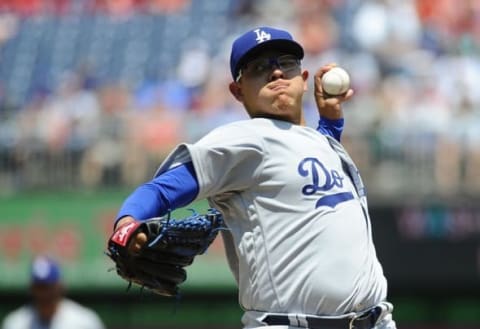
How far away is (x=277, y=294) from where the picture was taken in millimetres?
4121

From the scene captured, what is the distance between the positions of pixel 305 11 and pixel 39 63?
3107 millimetres

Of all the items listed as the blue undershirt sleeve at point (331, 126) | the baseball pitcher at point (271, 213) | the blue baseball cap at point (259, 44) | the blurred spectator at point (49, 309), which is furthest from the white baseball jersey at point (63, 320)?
the blue baseball cap at point (259, 44)

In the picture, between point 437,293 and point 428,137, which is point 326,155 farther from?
point 437,293

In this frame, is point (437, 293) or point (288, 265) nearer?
point (288, 265)

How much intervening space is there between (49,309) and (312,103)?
13.7ft

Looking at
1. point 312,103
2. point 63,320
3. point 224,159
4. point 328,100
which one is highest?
point 328,100

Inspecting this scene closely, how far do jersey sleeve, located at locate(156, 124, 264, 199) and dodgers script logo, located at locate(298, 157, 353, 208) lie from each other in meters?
0.16

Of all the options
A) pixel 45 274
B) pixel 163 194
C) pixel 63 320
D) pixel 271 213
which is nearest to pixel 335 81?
pixel 271 213

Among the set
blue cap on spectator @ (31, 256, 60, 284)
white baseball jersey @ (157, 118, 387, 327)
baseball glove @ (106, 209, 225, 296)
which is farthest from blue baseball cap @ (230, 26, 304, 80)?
blue cap on spectator @ (31, 256, 60, 284)

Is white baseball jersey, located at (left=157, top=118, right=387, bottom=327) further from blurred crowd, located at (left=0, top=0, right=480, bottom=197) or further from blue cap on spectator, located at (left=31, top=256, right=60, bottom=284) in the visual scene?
blurred crowd, located at (left=0, top=0, right=480, bottom=197)

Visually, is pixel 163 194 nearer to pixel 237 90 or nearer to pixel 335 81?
pixel 237 90

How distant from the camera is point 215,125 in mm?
11289

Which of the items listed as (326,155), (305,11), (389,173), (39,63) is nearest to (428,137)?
(389,173)

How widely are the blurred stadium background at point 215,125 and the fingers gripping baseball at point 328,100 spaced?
228 inches
